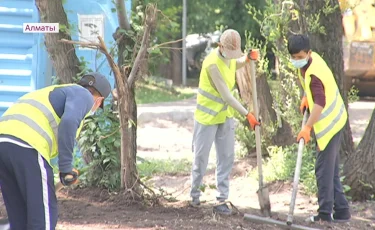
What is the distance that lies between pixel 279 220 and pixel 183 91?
13.2 metres

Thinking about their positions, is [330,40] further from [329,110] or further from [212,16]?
[212,16]

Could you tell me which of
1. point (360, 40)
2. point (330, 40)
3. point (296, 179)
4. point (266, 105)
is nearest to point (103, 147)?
point (296, 179)

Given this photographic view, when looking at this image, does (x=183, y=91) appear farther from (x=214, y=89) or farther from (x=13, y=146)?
(x=13, y=146)

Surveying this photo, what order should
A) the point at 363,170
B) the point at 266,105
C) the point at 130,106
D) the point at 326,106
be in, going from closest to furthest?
the point at 326,106 < the point at 130,106 < the point at 363,170 < the point at 266,105

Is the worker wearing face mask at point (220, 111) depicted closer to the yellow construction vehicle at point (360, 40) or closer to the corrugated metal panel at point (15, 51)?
the corrugated metal panel at point (15, 51)

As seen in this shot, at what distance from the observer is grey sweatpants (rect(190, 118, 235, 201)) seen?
6605mm

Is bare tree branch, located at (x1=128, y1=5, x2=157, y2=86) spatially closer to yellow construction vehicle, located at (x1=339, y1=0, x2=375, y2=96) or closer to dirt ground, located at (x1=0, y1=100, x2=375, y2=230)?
dirt ground, located at (x1=0, y1=100, x2=375, y2=230)

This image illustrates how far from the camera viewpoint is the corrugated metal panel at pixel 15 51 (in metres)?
8.48

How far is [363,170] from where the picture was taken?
23.9 ft

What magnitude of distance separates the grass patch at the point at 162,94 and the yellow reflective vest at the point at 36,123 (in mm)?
11503

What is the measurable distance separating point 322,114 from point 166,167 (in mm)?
3459

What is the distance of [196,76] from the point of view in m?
23.9

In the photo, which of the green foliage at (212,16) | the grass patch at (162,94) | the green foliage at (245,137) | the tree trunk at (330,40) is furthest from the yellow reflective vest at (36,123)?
the green foliage at (212,16)

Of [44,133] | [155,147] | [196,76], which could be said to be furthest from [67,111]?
[196,76]
